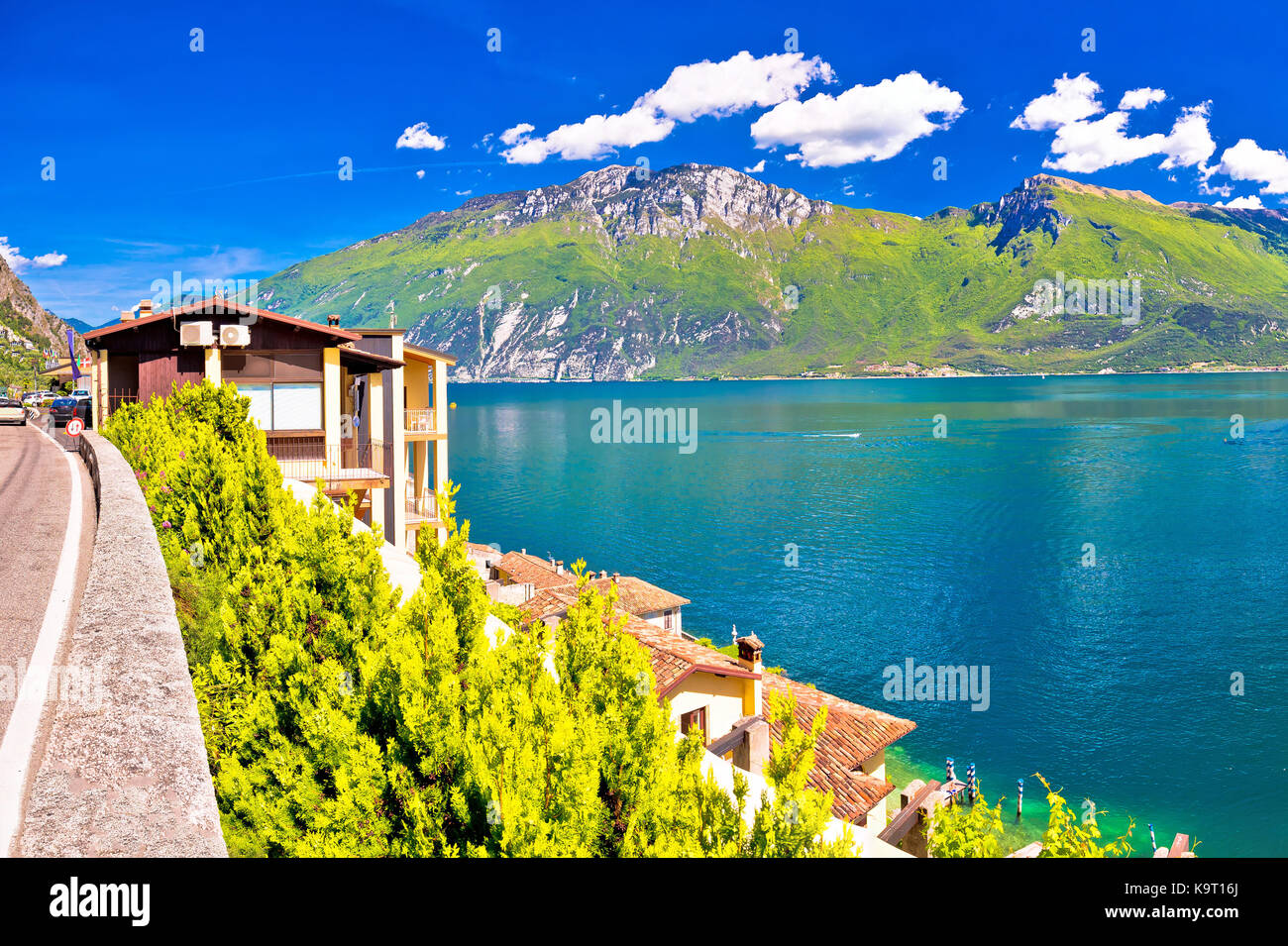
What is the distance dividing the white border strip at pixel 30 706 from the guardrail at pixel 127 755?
161mm

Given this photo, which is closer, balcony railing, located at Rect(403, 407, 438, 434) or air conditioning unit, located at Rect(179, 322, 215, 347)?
air conditioning unit, located at Rect(179, 322, 215, 347)

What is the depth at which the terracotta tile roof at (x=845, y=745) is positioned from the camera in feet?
79.2

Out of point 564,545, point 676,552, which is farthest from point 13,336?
point 676,552

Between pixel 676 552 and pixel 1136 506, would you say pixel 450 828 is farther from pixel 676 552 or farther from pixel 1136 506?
pixel 1136 506

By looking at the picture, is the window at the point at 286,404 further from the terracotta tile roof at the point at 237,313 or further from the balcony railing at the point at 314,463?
the terracotta tile roof at the point at 237,313

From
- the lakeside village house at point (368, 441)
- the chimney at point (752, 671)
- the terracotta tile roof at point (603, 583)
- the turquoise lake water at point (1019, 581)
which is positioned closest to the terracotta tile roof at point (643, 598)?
the terracotta tile roof at point (603, 583)

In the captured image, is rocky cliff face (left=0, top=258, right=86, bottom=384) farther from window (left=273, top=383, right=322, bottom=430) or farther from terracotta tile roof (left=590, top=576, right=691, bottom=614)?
window (left=273, top=383, right=322, bottom=430)

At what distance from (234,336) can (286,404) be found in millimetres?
2717

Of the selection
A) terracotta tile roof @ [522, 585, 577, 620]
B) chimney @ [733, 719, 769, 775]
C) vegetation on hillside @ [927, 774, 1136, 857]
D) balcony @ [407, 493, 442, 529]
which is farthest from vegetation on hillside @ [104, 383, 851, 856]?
terracotta tile roof @ [522, 585, 577, 620]

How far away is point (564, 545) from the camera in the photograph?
3219 inches

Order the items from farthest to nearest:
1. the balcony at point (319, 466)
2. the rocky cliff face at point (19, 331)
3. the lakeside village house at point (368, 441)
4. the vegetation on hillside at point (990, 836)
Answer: the rocky cliff face at point (19, 331), the balcony at point (319, 466), the lakeside village house at point (368, 441), the vegetation on hillside at point (990, 836)

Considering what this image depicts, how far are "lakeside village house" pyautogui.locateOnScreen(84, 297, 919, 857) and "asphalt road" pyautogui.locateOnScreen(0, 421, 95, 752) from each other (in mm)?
4742

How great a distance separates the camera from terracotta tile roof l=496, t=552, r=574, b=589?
48778 millimetres
